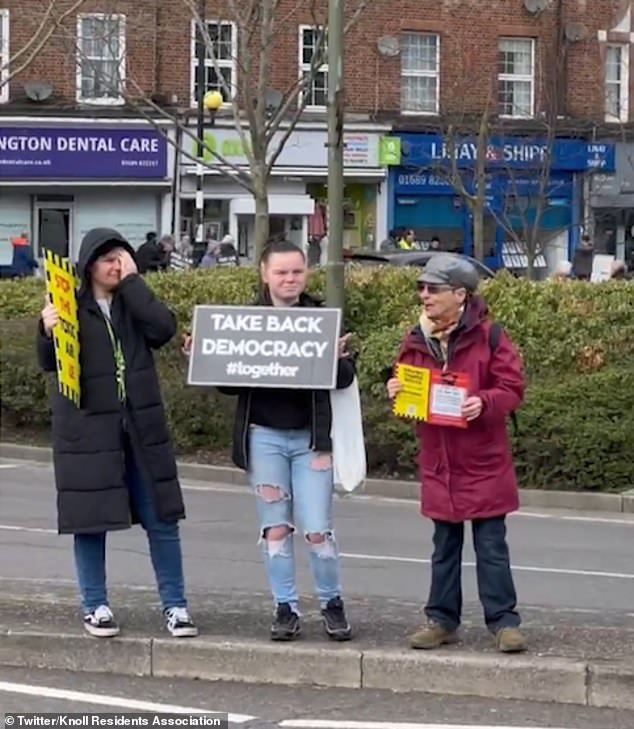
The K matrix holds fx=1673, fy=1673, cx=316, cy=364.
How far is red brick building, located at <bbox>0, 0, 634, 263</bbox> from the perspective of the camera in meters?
36.4

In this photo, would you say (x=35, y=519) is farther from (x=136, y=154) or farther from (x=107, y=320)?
(x=136, y=154)

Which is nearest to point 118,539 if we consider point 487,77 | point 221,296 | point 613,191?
point 221,296

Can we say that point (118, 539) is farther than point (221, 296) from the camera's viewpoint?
No

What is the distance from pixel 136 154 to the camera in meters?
37.2

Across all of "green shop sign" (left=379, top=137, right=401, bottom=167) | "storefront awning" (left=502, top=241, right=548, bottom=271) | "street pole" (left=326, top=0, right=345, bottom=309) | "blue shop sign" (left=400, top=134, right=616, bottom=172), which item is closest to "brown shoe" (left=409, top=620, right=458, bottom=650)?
"street pole" (left=326, top=0, right=345, bottom=309)

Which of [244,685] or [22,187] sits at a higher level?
[22,187]

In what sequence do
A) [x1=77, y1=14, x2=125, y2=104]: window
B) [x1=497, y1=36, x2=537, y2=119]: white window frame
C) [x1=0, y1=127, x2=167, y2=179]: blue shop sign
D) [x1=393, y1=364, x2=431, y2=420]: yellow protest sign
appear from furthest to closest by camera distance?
[x1=497, y1=36, x2=537, y2=119]: white window frame < [x1=0, y1=127, x2=167, y2=179]: blue shop sign < [x1=77, y1=14, x2=125, y2=104]: window < [x1=393, y1=364, x2=431, y2=420]: yellow protest sign

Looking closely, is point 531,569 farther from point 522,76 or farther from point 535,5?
point 522,76

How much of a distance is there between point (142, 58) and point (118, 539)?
25.8 metres

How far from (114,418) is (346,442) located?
1.01 metres

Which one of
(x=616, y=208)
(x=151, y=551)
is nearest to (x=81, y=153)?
(x=616, y=208)

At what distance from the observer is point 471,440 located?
7.06 m

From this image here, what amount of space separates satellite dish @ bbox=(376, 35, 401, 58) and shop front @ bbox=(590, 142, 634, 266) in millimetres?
6463

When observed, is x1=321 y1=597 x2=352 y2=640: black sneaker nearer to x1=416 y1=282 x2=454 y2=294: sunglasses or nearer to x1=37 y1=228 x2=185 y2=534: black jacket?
x1=37 y1=228 x2=185 y2=534: black jacket
